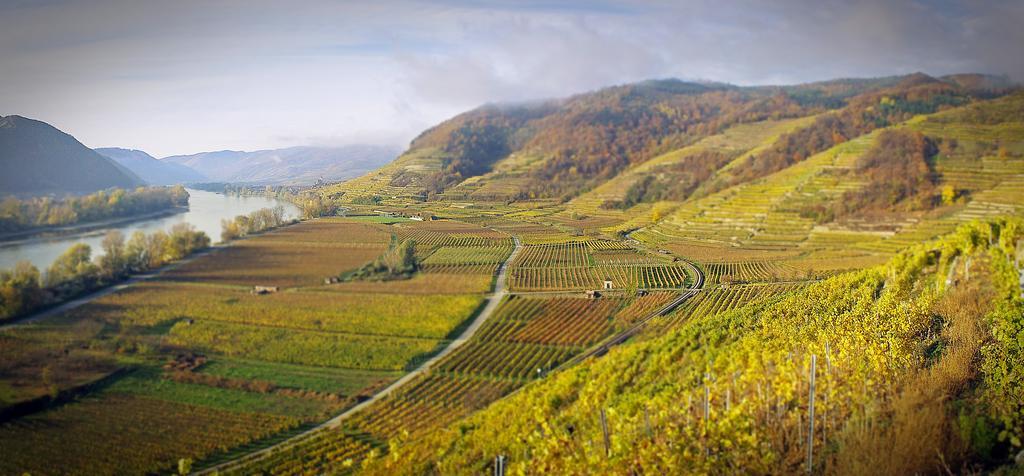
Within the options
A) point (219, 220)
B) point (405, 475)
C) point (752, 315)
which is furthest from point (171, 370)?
point (752, 315)

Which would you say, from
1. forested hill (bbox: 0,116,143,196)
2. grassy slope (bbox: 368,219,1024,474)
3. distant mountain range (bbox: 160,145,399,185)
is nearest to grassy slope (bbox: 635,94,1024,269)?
grassy slope (bbox: 368,219,1024,474)

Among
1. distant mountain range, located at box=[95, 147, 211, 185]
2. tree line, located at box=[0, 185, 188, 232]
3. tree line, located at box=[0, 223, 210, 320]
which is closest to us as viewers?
tree line, located at box=[0, 223, 210, 320]

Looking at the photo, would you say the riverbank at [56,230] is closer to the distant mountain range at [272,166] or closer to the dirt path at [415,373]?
the distant mountain range at [272,166]

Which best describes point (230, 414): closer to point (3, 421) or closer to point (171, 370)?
point (171, 370)

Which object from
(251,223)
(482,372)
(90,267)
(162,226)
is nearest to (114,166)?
(162,226)

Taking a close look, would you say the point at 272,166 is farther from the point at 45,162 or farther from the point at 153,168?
the point at 45,162

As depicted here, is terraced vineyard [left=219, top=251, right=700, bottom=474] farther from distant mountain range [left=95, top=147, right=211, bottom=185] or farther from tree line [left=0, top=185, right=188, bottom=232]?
distant mountain range [left=95, top=147, right=211, bottom=185]
